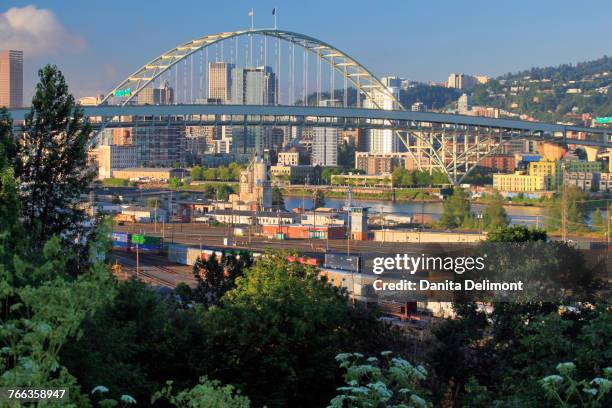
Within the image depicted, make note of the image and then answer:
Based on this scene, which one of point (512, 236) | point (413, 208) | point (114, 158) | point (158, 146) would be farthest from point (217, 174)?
point (512, 236)

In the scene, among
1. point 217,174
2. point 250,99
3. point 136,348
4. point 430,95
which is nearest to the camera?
point 136,348

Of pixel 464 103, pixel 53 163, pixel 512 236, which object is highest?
pixel 464 103

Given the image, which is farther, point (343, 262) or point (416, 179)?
point (416, 179)

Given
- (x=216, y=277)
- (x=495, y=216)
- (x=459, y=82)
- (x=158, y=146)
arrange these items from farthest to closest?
(x=459, y=82) → (x=158, y=146) → (x=495, y=216) → (x=216, y=277)

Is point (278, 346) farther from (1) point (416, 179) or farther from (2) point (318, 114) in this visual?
(1) point (416, 179)

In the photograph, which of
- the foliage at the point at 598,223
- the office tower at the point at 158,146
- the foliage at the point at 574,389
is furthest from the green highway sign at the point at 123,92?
the foliage at the point at 574,389

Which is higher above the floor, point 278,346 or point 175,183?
point 278,346

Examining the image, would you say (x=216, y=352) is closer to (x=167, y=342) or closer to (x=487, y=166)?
(x=167, y=342)
